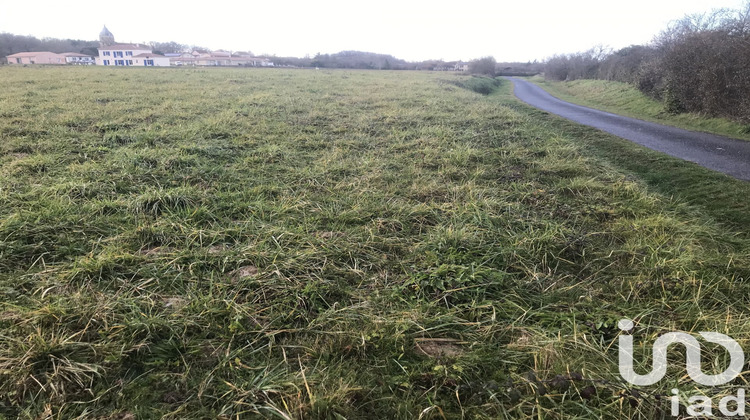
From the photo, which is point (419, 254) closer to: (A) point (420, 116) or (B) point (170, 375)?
(B) point (170, 375)

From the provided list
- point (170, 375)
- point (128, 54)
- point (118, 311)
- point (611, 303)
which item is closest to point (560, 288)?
point (611, 303)

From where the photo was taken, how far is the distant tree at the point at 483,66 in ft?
190

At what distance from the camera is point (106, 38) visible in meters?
75.9

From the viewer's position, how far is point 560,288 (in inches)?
109

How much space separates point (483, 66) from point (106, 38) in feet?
252

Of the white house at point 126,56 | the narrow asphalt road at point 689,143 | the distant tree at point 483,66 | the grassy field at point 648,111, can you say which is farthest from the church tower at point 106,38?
the narrow asphalt road at point 689,143

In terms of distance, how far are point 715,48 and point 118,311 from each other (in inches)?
A: 630

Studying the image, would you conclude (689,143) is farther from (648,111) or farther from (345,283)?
(345,283)

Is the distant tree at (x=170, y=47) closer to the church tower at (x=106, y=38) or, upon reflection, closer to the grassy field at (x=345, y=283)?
the church tower at (x=106, y=38)

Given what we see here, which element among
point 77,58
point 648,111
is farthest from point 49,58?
point 648,111

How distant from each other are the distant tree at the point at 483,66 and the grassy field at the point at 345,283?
5789cm

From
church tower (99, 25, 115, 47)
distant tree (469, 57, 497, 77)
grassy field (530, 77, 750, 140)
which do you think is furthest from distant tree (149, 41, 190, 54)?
grassy field (530, 77, 750, 140)

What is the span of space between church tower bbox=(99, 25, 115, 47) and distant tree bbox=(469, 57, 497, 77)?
237 ft

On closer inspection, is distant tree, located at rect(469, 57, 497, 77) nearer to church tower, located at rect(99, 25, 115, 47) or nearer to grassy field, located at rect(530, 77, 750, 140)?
grassy field, located at rect(530, 77, 750, 140)
